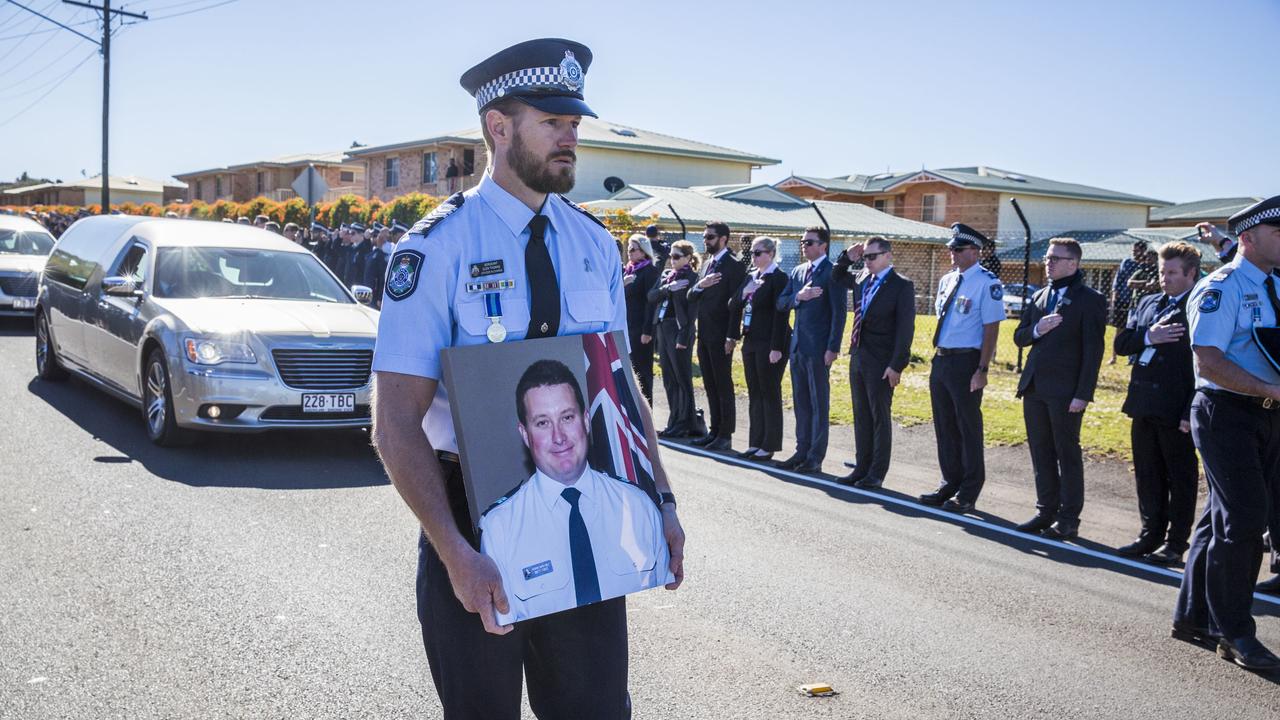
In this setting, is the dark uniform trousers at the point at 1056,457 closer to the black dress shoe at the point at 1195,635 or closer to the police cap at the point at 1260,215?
the black dress shoe at the point at 1195,635

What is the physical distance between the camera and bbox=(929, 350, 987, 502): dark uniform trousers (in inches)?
324

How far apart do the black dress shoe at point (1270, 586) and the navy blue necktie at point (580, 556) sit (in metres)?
5.57

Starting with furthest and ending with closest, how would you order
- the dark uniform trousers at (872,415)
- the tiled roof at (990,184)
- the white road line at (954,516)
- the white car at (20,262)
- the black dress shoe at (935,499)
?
the tiled roof at (990,184), the white car at (20,262), the dark uniform trousers at (872,415), the black dress shoe at (935,499), the white road line at (954,516)

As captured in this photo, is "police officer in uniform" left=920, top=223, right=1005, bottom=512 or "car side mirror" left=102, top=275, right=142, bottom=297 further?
"car side mirror" left=102, top=275, right=142, bottom=297

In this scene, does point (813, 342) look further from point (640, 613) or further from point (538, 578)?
point (538, 578)

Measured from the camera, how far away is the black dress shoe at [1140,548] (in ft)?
22.9

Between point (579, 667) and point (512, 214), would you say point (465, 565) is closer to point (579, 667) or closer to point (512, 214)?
point (579, 667)

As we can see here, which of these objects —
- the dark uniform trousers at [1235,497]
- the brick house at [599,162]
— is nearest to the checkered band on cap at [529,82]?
the dark uniform trousers at [1235,497]

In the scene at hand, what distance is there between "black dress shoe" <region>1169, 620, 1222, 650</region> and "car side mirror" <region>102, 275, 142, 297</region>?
27.9 feet

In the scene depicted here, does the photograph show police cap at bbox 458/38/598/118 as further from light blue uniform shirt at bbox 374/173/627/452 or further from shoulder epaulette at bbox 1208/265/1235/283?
shoulder epaulette at bbox 1208/265/1235/283

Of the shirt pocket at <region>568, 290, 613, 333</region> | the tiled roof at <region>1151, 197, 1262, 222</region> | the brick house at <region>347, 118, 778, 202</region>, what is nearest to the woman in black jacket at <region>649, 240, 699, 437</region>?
the shirt pocket at <region>568, 290, 613, 333</region>

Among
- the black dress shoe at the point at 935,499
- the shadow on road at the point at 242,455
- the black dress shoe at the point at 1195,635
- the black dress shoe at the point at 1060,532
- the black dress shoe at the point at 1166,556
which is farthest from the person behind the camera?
the black dress shoe at the point at 935,499

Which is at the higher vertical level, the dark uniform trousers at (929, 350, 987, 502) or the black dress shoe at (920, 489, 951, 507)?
the dark uniform trousers at (929, 350, 987, 502)

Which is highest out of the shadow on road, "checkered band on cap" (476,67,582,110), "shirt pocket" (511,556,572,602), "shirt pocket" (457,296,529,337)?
"checkered band on cap" (476,67,582,110)
